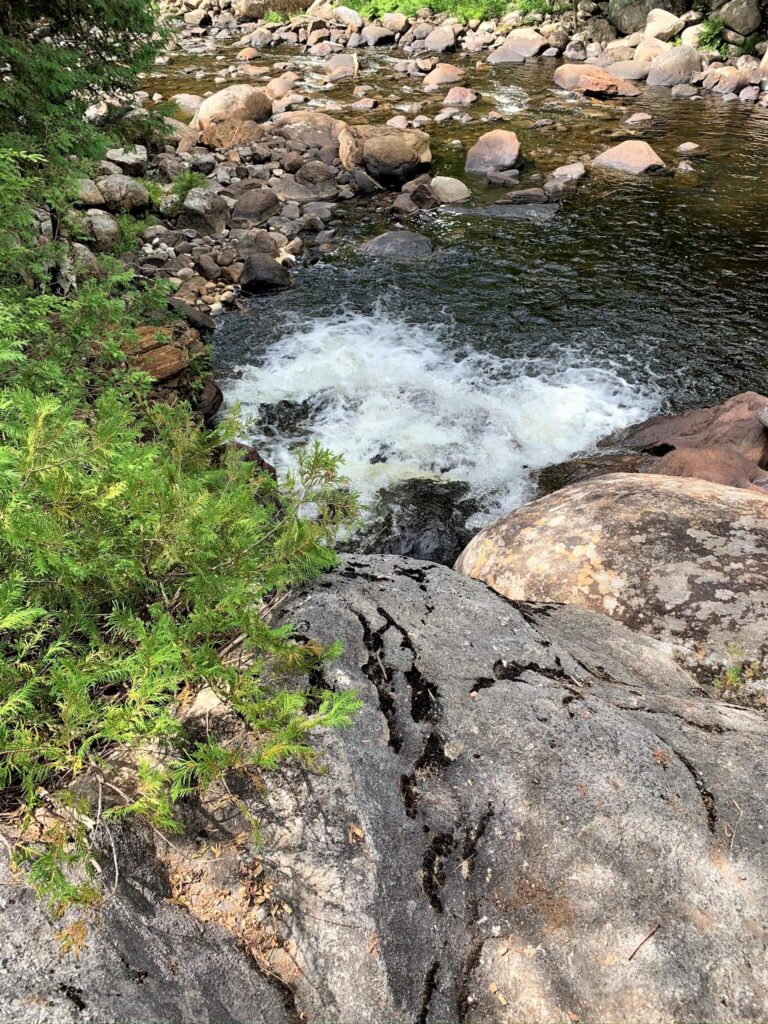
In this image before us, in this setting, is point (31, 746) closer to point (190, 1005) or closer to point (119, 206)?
point (190, 1005)

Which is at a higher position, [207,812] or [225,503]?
[225,503]

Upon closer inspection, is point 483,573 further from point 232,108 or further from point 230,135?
point 232,108

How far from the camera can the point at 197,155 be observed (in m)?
15.3

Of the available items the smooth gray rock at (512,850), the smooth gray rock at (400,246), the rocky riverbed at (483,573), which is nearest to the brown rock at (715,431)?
the rocky riverbed at (483,573)

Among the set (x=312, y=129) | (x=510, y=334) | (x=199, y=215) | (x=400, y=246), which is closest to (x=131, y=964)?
(x=510, y=334)

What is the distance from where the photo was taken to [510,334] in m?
9.69

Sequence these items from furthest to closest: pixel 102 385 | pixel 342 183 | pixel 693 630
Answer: pixel 342 183, pixel 102 385, pixel 693 630

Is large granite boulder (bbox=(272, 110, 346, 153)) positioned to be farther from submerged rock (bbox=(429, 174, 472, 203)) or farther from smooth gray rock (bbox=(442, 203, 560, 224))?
smooth gray rock (bbox=(442, 203, 560, 224))

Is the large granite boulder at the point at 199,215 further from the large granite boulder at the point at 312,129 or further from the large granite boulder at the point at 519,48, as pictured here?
the large granite boulder at the point at 519,48

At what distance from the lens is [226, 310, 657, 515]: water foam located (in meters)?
7.57

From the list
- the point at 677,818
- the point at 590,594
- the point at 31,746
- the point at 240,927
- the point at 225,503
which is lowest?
the point at 590,594

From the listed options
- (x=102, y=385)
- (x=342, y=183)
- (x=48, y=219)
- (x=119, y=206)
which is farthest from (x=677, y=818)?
(x=342, y=183)

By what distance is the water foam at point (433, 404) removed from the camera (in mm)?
7570

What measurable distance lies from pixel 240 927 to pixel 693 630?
2.73m
